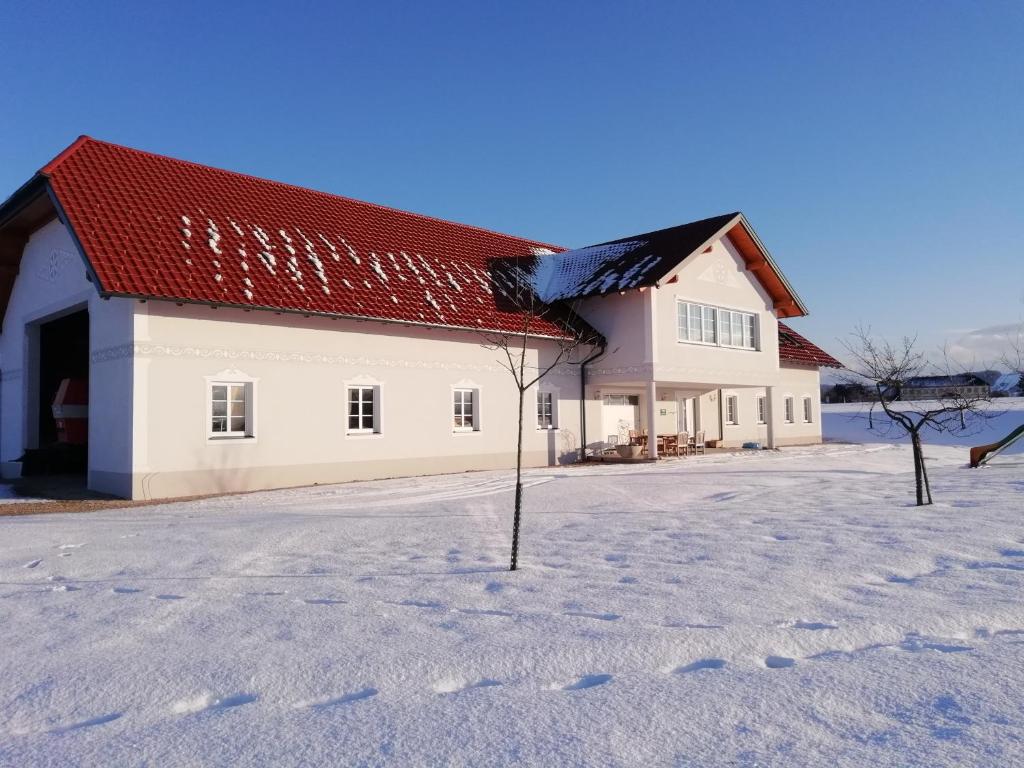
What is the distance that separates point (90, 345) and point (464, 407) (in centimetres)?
833

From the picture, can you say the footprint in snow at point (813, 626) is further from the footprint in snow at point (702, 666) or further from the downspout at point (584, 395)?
the downspout at point (584, 395)

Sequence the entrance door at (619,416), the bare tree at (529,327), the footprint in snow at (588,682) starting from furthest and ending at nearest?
the entrance door at (619,416) < the bare tree at (529,327) < the footprint in snow at (588,682)

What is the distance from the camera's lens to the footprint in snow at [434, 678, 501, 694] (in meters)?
4.29

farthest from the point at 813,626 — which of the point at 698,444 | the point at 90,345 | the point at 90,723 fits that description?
the point at 698,444

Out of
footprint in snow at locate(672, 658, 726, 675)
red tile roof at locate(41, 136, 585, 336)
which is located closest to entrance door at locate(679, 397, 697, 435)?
red tile roof at locate(41, 136, 585, 336)

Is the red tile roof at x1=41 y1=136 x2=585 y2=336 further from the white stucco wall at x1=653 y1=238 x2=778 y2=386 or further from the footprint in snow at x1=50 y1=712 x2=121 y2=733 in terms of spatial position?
the footprint in snow at x1=50 y1=712 x2=121 y2=733

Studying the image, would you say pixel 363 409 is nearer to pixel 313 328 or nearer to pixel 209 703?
pixel 313 328

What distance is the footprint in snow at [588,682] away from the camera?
14.0ft

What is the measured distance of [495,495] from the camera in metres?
14.0

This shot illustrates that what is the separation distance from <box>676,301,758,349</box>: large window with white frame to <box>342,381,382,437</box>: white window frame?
8964mm

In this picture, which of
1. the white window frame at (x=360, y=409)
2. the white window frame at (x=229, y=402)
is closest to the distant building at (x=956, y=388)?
the white window frame at (x=360, y=409)

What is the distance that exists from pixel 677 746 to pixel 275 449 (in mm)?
13510

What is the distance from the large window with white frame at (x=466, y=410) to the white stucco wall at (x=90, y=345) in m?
7.55

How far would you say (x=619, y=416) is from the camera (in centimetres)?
2355
